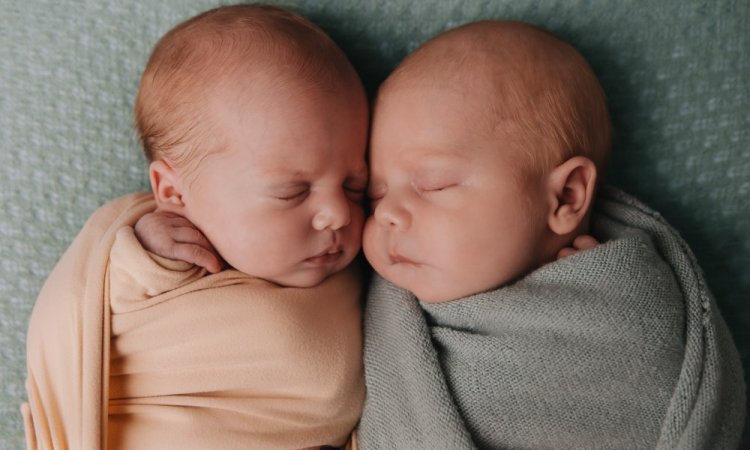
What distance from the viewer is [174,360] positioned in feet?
3.69

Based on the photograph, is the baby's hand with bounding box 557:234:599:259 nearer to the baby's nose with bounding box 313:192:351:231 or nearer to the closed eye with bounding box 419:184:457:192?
the closed eye with bounding box 419:184:457:192

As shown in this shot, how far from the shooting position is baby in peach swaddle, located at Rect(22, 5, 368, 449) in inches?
43.6

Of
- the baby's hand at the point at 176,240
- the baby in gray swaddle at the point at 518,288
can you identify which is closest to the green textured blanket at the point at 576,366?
the baby in gray swaddle at the point at 518,288

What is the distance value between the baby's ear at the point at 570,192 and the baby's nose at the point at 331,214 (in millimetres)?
332

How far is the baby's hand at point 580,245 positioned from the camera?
117 cm

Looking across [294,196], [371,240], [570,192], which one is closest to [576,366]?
[570,192]

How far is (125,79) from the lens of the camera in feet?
4.31

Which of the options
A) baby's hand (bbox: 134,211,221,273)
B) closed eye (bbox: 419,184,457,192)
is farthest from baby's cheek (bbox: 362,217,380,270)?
baby's hand (bbox: 134,211,221,273)

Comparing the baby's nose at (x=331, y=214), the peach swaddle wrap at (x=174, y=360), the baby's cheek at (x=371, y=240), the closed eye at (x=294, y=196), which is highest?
the closed eye at (x=294, y=196)

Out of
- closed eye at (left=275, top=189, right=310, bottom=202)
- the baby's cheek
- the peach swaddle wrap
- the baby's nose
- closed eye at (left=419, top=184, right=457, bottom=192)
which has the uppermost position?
closed eye at (left=419, top=184, right=457, bottom=192)

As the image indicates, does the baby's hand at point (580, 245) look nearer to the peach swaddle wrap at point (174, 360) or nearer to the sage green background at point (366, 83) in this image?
the sage green background at point (366, 83)

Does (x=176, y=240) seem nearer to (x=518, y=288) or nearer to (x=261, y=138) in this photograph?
(x=261, y=138)

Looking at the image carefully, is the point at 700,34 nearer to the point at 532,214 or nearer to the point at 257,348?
the point at 532,214

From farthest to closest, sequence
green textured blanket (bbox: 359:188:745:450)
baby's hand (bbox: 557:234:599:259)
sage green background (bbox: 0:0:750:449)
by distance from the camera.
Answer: sage green background (bbox: 0:0:750:449)
baby's hand (bbox: 557:234:599:259)
green textured blanket (bbox: 359:188:745:450)
